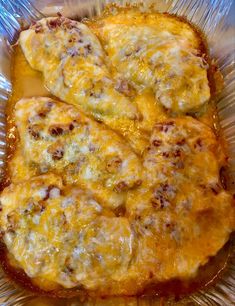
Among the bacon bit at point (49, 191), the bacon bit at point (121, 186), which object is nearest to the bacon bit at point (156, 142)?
the bacon bit at point (121, 186)

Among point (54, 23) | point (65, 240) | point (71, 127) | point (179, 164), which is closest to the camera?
point (65, 240)

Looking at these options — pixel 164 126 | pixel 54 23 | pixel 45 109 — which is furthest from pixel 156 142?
pixel 54 23

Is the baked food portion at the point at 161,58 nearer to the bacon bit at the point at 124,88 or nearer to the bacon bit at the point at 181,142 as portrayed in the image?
the bacon bit at the point at 124,88

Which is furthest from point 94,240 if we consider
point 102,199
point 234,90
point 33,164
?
point 234,90

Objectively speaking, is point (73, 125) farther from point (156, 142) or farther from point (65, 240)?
point (65, 240)

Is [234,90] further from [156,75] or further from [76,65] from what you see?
[76,65]
